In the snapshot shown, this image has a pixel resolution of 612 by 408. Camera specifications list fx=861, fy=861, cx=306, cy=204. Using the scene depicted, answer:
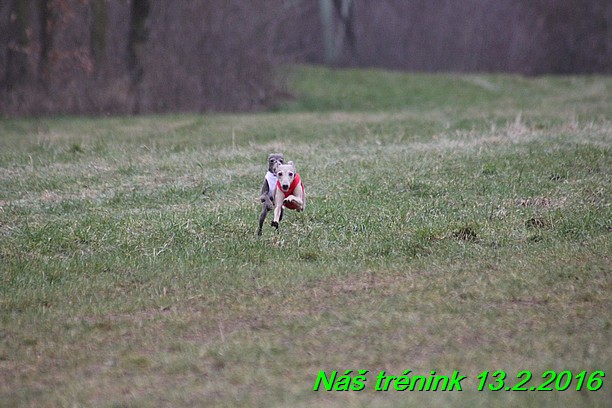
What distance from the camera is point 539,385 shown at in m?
5.03

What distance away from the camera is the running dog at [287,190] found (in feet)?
23.6

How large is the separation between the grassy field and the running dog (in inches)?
20.4

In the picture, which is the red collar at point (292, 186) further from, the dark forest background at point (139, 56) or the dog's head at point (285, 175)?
the dark forest background at point (139, 56)

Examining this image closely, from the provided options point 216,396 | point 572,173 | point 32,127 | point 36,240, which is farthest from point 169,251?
point 32,127

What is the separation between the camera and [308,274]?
24.0 feet

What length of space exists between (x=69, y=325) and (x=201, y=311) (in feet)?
3.23

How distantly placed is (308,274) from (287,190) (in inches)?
29.0

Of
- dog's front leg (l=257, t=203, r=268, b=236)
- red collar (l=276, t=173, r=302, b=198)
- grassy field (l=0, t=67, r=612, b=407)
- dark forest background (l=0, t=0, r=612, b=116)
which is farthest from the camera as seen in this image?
dark forest background (l=0, t=0, r=612, b=116)

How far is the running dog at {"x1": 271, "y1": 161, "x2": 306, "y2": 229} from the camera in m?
7.18

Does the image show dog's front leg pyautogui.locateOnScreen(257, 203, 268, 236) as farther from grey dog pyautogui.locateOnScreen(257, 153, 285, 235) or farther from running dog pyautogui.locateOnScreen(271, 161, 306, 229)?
running dog pyautogui.locateOnScreen(271, 161, 306, 229)

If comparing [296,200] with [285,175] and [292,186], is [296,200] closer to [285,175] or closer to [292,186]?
[292,186]

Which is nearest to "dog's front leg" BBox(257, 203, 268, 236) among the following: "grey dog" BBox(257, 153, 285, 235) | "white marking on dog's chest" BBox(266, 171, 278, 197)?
"grey dog" BBox(257, 153, 285, 235)

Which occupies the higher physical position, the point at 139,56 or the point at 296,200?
the point at 139,56

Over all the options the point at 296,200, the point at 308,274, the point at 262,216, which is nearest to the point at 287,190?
the point at 296,200
